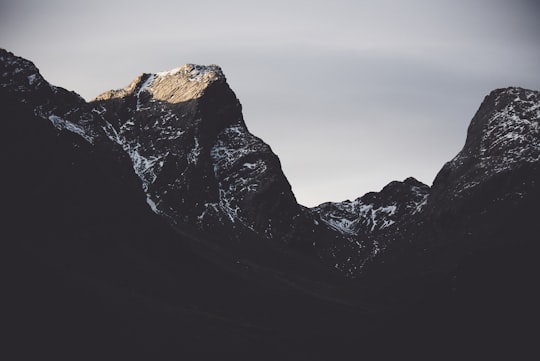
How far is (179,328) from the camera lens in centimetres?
19012

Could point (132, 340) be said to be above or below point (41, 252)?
below

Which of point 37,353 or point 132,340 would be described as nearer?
point 37,353

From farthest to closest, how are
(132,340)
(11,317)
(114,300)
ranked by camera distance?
(114,300) → (132,340) → (11,317)

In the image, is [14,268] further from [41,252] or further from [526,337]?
[526,337]

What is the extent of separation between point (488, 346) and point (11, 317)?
120428mm

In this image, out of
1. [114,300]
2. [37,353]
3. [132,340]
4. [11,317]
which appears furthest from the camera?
[114,300]

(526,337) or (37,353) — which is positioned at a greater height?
(526,337)

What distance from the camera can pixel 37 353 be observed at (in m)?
135

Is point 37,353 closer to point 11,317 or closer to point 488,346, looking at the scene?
point 11,317

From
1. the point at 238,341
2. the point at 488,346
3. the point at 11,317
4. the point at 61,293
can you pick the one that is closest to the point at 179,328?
the point at 238,341

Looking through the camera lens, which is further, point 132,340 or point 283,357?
point 283,357

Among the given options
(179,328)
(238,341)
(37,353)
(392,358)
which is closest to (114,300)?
(179,328)

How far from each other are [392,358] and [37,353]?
98082 mm

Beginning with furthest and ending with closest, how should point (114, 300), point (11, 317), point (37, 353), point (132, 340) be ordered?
point (114, 300), point (132, 340), point (11, 317), point (37, 353)
